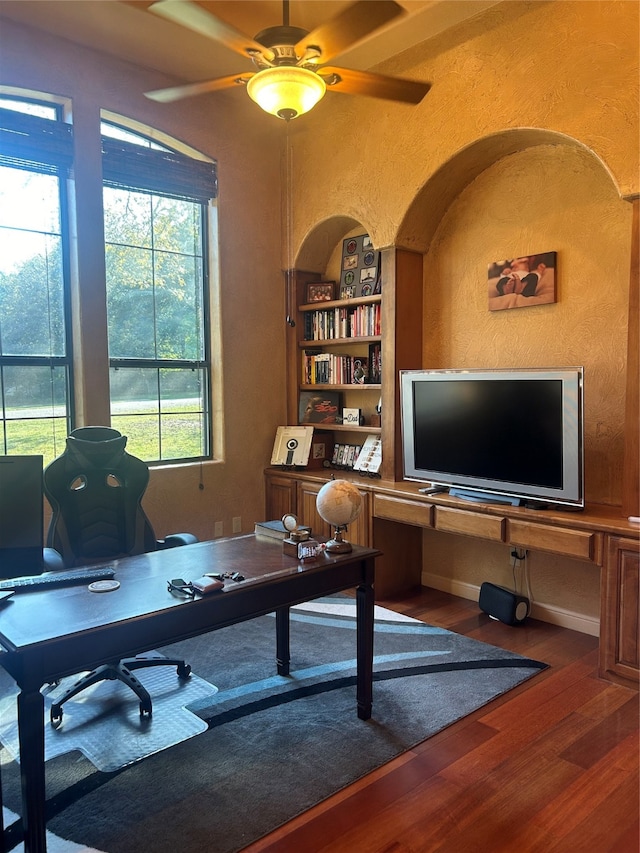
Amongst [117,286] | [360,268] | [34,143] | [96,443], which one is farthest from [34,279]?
[360,268]

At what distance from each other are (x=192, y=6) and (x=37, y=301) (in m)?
2.17

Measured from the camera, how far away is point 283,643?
2908 millimetres

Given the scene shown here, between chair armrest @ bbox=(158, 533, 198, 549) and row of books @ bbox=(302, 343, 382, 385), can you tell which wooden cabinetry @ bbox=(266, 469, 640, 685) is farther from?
chair armrest @ bbox=(158, 533, 198, 549)

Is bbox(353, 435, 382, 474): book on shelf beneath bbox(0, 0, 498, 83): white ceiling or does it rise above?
beneath

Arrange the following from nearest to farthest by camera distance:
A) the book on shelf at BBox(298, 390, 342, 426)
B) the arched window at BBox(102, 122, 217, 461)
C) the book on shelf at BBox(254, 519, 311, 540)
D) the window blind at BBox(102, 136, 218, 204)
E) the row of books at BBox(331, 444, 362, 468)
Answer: the book on shelf at BBox(254, 519, 311, 540)
the window blind at BBox(102, 136, 218, 204)
the arched window at BBox(102, 122, 217, 461)
the row of books at BBox(331, 444, 362, 468)
the book on shelf at BBox(298, 390, 342, 426)

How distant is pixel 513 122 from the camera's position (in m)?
3.26

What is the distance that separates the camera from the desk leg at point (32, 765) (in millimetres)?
1617

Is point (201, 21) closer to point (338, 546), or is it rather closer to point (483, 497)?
point (338, 546)

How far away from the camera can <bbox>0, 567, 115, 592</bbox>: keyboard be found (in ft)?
6.81

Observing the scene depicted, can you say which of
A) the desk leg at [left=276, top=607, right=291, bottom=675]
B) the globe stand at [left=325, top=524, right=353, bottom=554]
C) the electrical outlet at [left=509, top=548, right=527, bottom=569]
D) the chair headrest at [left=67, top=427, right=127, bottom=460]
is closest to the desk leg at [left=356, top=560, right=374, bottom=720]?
the globe stand at [left=325, top=524, right=353, bottom=554]

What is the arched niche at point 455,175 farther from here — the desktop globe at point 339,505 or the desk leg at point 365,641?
the desk leg at point 365,641

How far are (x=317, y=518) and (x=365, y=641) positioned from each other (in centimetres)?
183

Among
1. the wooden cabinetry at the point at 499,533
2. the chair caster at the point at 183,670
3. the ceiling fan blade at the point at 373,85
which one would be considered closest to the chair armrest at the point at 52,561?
the chair caster at the point at 183,670

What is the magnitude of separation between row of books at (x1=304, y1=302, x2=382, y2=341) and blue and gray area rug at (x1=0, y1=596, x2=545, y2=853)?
2.02m
